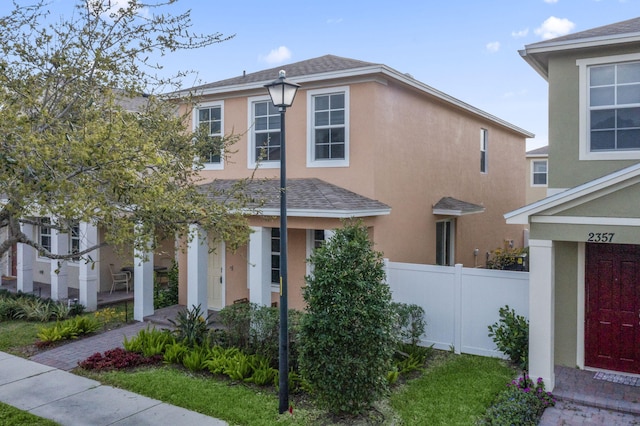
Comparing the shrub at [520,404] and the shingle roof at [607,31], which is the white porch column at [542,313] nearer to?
the shrub at [520,404]

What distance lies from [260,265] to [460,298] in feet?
15.4

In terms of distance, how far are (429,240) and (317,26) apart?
886cm

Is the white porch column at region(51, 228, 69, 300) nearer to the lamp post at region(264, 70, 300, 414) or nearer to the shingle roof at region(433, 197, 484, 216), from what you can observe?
the lamp post at region(264, 70, 300, 414)

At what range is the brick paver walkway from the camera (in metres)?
10.9

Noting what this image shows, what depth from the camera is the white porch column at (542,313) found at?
8.58m

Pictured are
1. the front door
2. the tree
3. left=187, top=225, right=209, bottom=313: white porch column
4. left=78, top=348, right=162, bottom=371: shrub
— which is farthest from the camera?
Result: left=187, top=225, right=209, bottom=313: white porch column

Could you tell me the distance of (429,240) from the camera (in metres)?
15.1

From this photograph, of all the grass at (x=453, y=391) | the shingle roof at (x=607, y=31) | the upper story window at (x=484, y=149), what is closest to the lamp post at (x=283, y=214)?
the grass at (x=453, y=391)

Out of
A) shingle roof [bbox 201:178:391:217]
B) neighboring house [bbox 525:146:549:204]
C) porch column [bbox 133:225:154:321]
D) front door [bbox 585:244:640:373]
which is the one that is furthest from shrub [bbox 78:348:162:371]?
neighboring house [bbox 525:146:549:204]

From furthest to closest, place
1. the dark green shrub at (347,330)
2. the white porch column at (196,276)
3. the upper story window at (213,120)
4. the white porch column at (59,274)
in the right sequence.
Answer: the white porch column at (59,274), the upper story window at (213,120), the white porch column at (196,276), the dark green shrub at (347,330)

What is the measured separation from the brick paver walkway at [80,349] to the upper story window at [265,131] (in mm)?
5586

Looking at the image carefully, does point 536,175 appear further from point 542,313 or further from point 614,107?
point 542,313

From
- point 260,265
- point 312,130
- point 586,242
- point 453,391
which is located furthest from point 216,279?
point 586,242

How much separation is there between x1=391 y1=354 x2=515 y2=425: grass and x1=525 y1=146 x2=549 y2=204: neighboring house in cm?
2219
